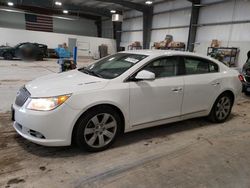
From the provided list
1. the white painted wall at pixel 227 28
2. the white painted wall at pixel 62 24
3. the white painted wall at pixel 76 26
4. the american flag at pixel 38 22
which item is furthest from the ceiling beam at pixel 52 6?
the white painted wall at pixel 227 28

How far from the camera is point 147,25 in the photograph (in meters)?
15.8

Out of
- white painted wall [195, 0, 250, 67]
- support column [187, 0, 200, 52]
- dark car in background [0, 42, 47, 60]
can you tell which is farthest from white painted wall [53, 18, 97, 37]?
white painted wall [195, 0, 250, 67]

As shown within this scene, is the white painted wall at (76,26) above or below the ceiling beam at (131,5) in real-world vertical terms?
below

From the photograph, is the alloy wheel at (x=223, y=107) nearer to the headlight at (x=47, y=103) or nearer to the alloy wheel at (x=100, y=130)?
the alloy wheel at (x=100, y=130)

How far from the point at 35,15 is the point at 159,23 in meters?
11.8

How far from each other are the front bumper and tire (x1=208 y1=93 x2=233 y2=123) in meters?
2.42

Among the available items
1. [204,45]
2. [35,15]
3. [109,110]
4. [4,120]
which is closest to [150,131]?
[109,110]

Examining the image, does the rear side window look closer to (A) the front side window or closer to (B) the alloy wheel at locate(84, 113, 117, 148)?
(A) the front side window

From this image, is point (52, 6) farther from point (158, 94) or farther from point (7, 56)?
point (158, 94)

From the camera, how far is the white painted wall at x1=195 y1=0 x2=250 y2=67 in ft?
30.5

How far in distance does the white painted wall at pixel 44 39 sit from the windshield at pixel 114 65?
53.5ft

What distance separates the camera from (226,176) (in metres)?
2.18

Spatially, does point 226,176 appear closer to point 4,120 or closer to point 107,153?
point 107,153

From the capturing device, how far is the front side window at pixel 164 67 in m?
2.83
